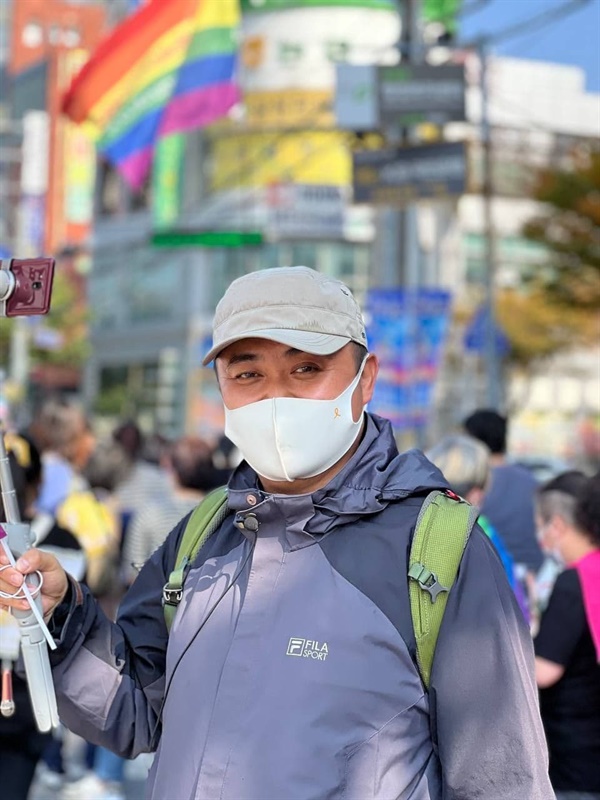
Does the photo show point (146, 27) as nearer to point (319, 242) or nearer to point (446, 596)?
point (446, 596)

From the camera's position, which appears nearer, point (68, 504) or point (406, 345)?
point (68, 504)

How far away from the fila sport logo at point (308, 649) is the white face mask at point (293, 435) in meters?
0.32

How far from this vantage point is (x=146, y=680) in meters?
2.37

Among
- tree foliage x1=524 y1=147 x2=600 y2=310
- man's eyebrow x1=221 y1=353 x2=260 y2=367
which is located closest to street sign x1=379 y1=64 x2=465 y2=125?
man's eyebrow x1=221 y1=353 x2=260 y2=367

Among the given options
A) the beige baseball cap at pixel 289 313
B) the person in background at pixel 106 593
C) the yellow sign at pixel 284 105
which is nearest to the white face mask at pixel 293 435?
the beige baseball cap at pixel 289 313

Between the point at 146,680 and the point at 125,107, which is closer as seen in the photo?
the point at 146,680

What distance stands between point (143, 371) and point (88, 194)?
7.86 metres

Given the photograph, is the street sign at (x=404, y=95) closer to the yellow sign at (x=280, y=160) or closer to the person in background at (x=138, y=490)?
the person in background at (x=138, y=490)

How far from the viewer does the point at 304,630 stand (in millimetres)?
2029

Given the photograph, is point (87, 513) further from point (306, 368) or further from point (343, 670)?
point (343, 670)

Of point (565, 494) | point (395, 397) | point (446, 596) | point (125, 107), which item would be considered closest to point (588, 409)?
point (125, 107)

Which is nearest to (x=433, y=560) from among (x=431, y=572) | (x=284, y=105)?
(x=431, y=572)

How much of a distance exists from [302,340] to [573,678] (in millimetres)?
1930

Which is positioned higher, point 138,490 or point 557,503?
point 557,503
